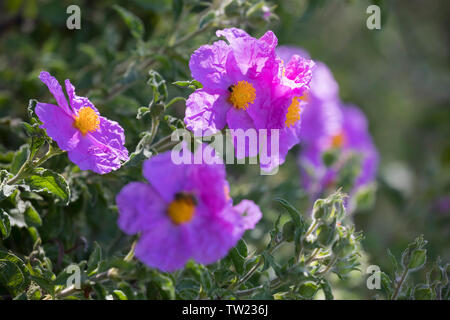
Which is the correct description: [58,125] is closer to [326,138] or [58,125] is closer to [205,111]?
[205,111]

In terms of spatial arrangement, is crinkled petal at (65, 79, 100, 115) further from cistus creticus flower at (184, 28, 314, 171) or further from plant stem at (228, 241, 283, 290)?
plant stem at (228, 241, 283, 290)

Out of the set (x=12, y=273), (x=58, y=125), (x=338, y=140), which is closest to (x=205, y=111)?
(x=58, y=125)

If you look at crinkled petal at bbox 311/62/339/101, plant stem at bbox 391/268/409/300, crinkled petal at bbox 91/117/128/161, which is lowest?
plant stem at bbox 391/268/409/300

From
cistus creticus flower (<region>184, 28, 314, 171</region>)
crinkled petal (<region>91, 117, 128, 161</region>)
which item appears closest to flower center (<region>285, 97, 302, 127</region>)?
cistus creticus flower (<region>184, 28, 314, 171</region>)
